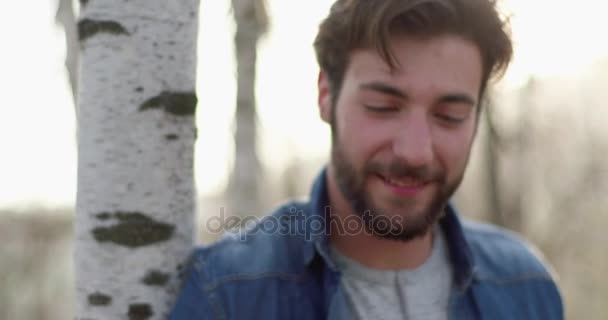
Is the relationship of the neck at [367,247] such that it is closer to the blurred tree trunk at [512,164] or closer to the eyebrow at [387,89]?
the eyebrow at [387,89]

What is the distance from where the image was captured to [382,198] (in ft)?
5.55

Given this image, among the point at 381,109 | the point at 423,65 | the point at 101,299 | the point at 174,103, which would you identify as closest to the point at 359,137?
the point at 381,109

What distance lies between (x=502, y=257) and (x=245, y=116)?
240 cm

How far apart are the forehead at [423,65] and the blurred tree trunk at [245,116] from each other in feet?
7.82

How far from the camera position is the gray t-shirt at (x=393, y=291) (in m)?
1.70

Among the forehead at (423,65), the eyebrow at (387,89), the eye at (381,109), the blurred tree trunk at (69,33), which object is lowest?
the eye at (381,109)

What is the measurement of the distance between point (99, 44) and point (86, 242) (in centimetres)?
44

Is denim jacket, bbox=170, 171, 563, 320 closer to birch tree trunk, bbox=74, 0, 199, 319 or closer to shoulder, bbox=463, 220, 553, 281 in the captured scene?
shoulder, bbox=463, 220, 553, 281

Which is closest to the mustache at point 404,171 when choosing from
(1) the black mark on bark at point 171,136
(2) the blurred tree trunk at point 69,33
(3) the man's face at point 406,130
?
(3) the man's face at point 406,130

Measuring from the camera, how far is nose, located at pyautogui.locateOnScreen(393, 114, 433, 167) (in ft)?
5.27

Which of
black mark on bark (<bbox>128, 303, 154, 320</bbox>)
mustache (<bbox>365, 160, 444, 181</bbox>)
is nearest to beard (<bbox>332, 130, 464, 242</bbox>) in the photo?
mustache (<bbox>365, 160, 444, 181</bbox>)

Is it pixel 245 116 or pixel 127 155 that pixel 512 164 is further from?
pixel 127 155

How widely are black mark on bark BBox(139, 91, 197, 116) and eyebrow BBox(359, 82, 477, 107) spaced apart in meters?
0.45

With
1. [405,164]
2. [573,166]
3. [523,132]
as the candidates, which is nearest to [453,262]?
[405,164]
